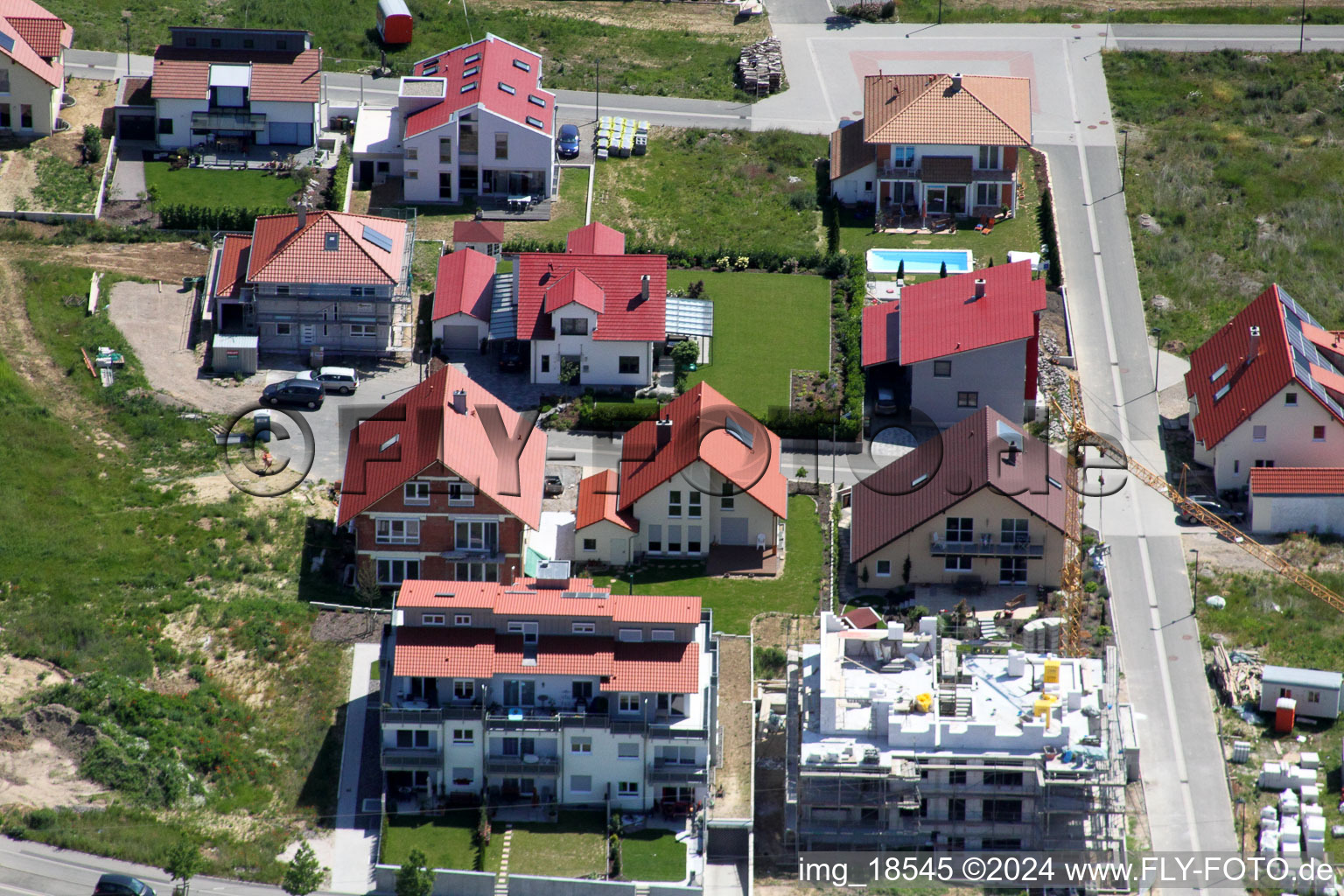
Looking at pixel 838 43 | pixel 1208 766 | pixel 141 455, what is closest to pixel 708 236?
pixel 838 43

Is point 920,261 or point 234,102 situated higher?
point 234,102

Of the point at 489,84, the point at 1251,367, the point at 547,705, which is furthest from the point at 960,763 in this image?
the point at 489,84

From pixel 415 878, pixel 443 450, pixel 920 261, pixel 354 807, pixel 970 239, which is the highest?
pixel 970 239

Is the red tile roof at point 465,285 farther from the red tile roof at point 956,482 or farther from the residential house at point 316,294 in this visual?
the red tile roof at point 956,482

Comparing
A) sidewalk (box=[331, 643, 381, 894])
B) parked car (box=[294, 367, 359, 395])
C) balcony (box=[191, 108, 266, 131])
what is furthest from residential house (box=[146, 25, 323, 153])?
sidewalk (box=[331, 643, 381, 894])

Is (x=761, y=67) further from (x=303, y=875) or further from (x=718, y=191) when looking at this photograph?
(x=303, y=875)

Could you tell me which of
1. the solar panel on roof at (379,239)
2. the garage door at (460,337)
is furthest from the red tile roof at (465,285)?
the solar panel on roof at (379,239)
